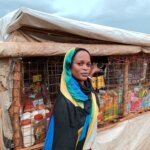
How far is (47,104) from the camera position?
83.4 inches

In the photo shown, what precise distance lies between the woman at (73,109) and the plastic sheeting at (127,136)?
0.91m

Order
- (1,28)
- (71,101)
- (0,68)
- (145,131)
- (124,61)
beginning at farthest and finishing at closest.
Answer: (145,131)
(124,61)
(1,28)
(0,68)
(71,101)

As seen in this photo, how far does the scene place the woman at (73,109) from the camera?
1.41 m

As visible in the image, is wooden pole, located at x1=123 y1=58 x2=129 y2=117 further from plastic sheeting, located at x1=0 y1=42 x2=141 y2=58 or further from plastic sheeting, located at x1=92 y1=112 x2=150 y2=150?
plastic sheeting, located at x1=0 y1=42 x2=141 y2=58

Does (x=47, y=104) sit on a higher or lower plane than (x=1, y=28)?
lower

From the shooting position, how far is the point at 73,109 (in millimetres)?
1439

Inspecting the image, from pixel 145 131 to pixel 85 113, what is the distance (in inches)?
70.8

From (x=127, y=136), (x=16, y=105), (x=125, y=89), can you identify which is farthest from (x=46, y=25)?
(x=127, y=136)

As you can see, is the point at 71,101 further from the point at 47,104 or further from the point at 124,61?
the point at 124,61

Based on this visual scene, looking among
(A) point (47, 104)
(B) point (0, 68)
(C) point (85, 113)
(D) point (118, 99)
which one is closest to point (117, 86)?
(D) point (118, 99)

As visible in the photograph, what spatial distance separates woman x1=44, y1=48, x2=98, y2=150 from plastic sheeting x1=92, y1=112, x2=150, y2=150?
908 millimetres

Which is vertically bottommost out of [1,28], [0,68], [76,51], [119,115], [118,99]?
[119,115]

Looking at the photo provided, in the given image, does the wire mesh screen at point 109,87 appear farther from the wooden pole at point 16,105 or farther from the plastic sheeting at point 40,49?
the wooden pole at point 16,105

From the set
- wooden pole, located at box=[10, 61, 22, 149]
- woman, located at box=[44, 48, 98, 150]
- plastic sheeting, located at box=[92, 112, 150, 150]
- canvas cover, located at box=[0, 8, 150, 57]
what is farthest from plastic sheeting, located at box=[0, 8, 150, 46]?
plastic sheeting, located at box=[92, 112, 150, 150]
